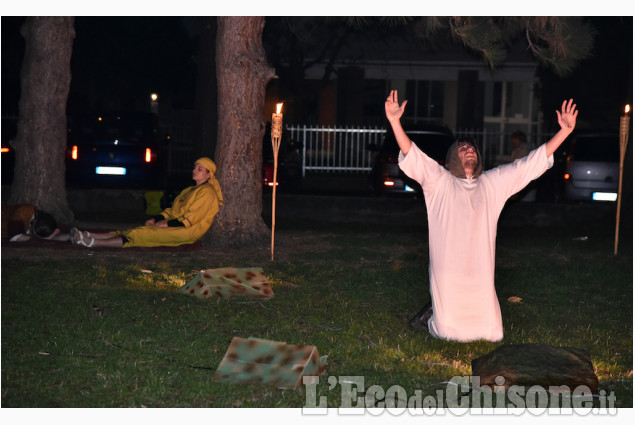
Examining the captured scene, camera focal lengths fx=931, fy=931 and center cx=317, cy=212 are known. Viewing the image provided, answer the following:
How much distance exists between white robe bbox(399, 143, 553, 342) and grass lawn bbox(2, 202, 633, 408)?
0.61 ft

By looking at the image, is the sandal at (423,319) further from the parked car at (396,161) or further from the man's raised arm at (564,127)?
the parked car at (396,161)

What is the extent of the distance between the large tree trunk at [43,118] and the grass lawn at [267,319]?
270 centimetres

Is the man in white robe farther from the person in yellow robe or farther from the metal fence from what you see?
the metal fence

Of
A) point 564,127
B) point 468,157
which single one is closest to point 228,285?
point 468,157

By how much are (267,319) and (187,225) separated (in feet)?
13.1

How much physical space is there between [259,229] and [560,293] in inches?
175

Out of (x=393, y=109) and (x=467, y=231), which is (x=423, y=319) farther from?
(x=393, y=109)

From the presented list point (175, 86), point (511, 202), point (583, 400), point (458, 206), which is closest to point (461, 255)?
point (458, 206)

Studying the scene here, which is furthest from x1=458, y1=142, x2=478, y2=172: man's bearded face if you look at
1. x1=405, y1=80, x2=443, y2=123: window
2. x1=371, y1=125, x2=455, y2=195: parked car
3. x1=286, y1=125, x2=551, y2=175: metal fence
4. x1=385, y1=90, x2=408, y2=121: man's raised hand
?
x1=405, y1=80, x2=443, y2=123: window

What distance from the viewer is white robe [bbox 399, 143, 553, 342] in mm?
6680

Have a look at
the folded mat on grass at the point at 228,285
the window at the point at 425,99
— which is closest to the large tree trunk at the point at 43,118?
the folded mat on grass at the point at 228,285

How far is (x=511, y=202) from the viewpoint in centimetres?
1585

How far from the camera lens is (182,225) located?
1127 cm

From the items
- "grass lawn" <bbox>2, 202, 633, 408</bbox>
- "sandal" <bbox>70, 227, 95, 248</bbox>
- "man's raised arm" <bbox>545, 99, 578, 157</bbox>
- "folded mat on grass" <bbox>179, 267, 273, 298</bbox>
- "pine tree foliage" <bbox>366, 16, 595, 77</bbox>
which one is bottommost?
"grass lawn" <bbox>2, 202, 633, 408</bbox>
